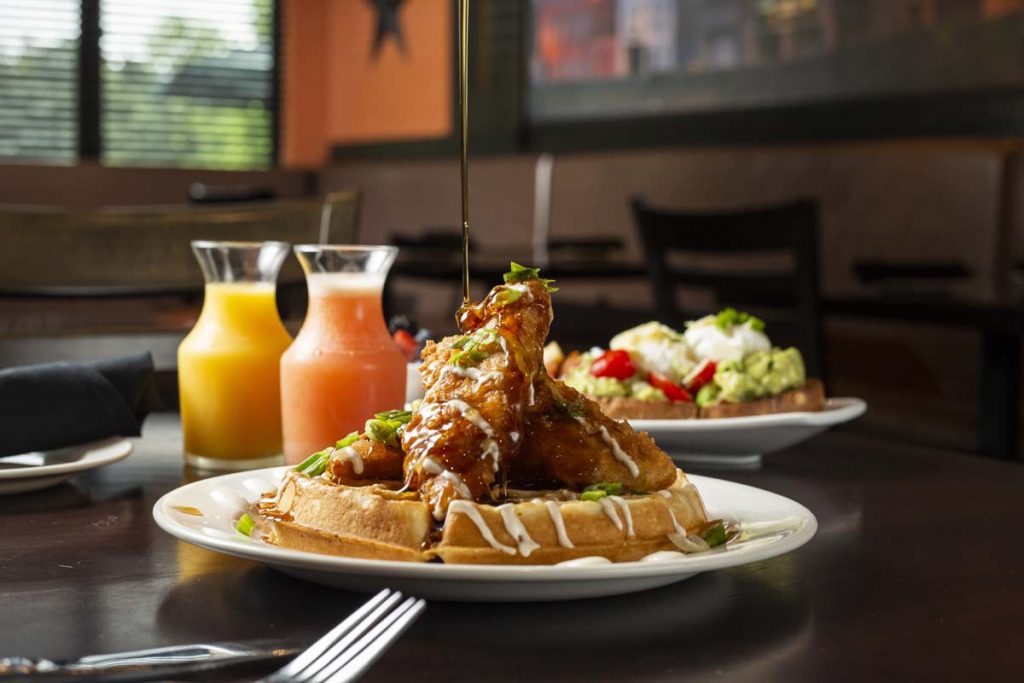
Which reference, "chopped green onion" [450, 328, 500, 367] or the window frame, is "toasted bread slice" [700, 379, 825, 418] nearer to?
"chopped green onion" [450, 328, 500, 367]

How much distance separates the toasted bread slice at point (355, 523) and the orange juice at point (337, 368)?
1.45 feet

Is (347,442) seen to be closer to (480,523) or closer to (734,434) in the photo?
(480,523)

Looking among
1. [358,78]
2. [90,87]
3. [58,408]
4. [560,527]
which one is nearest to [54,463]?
[58,408]

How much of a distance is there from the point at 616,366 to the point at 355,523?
0.90 metres

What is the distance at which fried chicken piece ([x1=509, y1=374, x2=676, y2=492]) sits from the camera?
1.00 metres

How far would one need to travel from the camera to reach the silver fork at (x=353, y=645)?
2.21 ft

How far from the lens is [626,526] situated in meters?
0.94

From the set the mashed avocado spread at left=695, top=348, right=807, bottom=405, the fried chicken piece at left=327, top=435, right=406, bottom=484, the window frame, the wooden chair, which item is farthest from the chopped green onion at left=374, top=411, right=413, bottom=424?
the window frame

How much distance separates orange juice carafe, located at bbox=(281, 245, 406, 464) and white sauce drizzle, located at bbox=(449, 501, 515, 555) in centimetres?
55

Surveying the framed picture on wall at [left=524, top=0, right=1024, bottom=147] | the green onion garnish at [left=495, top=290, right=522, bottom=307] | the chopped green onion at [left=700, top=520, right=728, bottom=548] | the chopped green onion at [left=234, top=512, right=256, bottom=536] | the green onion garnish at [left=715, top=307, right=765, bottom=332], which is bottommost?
the chopped green onion at [left=700, top=520, right=728, bottom=548]

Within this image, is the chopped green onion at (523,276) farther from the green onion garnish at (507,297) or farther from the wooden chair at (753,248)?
the wooden chair at (753,248)

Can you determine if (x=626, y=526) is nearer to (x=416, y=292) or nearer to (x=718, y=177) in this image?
(x=718, y=177)

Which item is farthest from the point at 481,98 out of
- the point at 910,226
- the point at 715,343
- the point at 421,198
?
the point at 715,343

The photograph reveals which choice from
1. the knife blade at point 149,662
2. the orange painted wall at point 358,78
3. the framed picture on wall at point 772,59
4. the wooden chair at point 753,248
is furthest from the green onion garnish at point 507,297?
the orange painted wall at point 358,78
